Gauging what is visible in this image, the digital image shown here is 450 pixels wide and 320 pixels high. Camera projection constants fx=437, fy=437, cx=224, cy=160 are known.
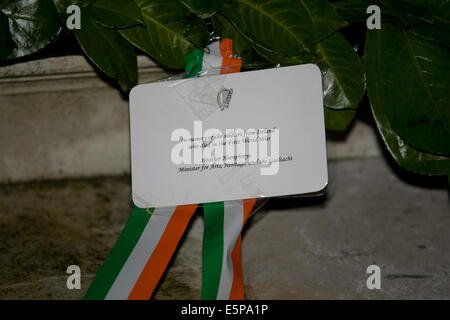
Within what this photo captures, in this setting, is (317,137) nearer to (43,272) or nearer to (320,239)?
(320,239)

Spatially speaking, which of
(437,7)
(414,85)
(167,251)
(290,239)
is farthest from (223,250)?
(437,7)

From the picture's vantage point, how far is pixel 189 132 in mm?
622

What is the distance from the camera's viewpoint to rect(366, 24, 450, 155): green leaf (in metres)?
0.63

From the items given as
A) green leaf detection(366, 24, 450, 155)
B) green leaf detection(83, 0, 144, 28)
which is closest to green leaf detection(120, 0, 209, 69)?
green leaf detection(83, 0, 144, 28)

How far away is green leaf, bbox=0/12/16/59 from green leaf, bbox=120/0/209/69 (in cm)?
16

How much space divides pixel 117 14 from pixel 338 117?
A: 1.19 ft

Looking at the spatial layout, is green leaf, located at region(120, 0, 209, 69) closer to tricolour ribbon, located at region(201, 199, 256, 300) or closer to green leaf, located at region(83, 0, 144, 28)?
green leaf, located at region(83, 0, 144, 28)

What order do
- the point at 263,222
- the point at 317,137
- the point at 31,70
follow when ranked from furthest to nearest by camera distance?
the point at 263,222
the point at 31,70
the point at 317,137

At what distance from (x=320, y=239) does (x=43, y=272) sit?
1.67 feet

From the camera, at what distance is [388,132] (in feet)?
2.17

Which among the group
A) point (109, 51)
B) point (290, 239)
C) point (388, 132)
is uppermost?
point (109, 51)

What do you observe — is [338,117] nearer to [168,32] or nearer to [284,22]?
[284,22]

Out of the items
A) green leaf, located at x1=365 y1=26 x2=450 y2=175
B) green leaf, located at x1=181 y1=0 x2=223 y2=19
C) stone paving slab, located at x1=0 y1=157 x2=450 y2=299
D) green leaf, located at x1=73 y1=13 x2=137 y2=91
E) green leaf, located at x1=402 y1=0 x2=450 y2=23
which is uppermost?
green leaf, located at x1=181 y1=0 x2=223 y2=19
